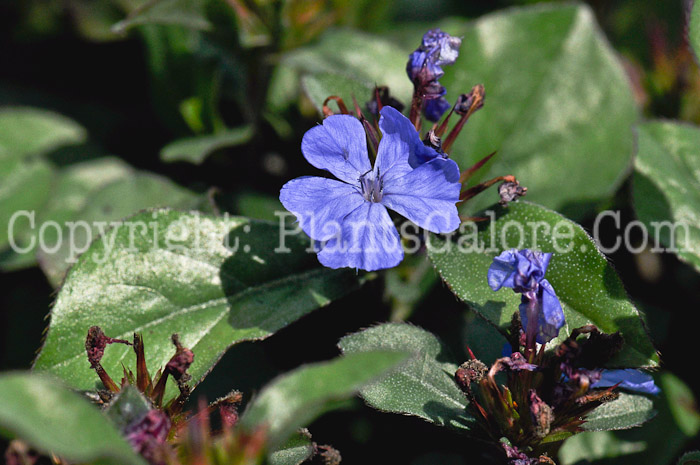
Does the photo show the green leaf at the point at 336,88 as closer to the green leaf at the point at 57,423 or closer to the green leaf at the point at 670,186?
the green leaf at the point at 670,186

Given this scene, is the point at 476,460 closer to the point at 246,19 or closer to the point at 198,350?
the point at 198,350

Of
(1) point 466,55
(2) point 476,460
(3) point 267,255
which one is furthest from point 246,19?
(2) point 476,460

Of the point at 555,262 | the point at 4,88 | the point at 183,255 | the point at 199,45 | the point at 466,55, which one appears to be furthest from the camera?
the point at 4,88

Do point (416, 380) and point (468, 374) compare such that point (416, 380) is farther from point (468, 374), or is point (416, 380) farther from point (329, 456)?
point (329, 456)

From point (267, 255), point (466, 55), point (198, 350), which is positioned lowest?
point (198, 350)

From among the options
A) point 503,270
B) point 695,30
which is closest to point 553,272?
point 503,270

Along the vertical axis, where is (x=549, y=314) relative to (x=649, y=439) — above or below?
above
